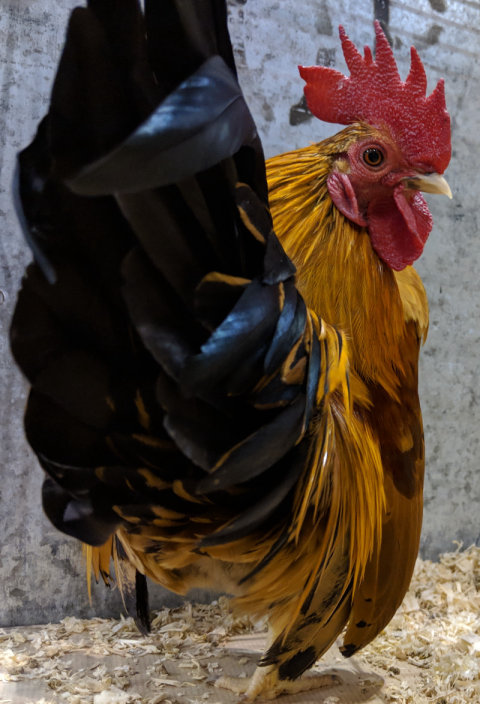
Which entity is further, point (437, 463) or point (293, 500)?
point (437, 463)

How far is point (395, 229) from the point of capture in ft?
4.43

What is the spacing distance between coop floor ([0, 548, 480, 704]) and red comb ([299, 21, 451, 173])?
143cm

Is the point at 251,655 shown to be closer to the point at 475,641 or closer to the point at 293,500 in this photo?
the point at 475,641

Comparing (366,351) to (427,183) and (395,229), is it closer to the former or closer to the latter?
(395,229)

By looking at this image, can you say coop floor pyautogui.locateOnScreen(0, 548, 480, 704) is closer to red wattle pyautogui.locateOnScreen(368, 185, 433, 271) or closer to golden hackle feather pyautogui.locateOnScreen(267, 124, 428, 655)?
golden hackle feather pyautogui.locateOnScreen(267, 124, 428, 655)

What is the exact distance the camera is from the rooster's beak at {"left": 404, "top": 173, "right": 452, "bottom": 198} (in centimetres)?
131

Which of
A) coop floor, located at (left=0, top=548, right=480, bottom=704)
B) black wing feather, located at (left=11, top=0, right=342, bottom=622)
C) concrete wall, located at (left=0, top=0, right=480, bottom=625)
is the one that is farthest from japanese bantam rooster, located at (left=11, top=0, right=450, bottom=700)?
concrete wall, located at (left=0, top=0, right=480, bottom=625)

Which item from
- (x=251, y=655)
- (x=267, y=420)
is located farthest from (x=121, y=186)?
(x=251, y=655)

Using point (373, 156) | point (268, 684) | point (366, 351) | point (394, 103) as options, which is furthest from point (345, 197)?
point (268, 684)

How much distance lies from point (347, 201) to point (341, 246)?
Answer: 0.11 metres

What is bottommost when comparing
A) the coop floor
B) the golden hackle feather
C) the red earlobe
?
the coop floor

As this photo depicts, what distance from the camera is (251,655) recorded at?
1.77m

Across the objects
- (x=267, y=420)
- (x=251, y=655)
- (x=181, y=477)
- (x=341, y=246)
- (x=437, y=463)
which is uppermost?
(x=341, y=246)

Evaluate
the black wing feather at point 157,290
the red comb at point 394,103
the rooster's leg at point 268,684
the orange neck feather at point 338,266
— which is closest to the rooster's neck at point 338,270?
the orange neck feather at point 338,266
